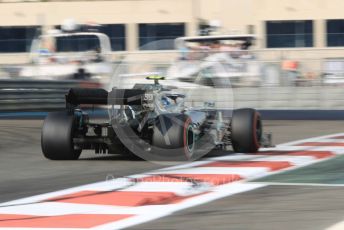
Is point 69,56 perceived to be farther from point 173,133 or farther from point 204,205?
point 204,205

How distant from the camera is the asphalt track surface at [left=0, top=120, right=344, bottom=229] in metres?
5.99

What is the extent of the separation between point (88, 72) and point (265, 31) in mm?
20455

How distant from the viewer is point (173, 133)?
31.4 feet

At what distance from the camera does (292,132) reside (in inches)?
579

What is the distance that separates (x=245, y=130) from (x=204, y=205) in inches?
151

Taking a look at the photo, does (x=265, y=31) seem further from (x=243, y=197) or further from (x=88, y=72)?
(x=243, y=197)

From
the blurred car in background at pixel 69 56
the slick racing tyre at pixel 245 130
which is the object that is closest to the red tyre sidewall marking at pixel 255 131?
the slick racing tyre at pixel 245 130

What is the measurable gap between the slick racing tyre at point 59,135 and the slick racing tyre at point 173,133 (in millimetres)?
1046

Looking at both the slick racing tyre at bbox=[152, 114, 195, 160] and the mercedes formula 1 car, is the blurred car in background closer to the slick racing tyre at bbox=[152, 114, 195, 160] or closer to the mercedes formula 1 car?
the mercedes formula 1 car

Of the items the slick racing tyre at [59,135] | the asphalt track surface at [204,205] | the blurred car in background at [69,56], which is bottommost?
the asphalt track surface at [204,205]

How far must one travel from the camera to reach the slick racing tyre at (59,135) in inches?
393

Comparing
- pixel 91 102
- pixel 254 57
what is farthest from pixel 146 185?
pixel 254 57

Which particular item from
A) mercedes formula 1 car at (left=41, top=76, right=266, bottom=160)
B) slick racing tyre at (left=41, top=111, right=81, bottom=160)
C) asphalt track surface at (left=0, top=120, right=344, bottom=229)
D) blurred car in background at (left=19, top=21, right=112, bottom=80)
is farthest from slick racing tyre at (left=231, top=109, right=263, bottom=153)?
blurred car in background at (left=19, top=21, right=112, bottom=80)

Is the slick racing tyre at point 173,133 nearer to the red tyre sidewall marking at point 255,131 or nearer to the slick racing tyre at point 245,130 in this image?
the slick racing tyre at point 245,130
